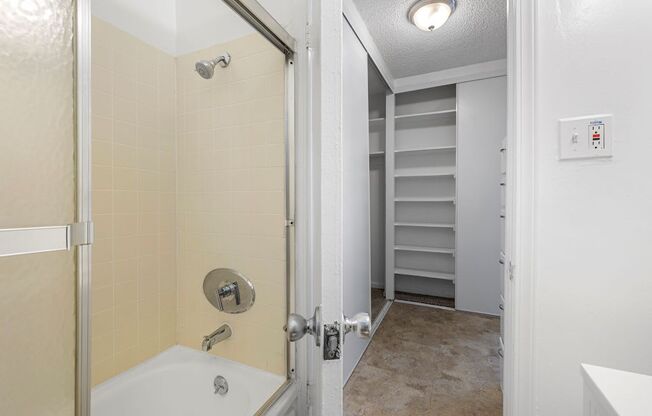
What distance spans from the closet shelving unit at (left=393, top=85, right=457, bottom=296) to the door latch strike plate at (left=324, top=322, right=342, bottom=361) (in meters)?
2.56

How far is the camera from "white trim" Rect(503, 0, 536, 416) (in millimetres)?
871

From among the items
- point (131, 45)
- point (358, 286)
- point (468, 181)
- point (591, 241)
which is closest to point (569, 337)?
point (591, 241)

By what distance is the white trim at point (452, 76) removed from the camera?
243 cm

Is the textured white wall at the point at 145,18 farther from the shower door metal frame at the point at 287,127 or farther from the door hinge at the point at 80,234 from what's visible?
the door hinge at the point at 80,234

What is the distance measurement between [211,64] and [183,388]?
5.29ft

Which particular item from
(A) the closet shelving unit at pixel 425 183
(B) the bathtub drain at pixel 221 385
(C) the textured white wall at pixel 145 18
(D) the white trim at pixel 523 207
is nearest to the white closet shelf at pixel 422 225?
(A) the closet shelving unit at pixel 425 183

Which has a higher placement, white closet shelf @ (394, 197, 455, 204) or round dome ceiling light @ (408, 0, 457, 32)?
round dome ceiling light @ (408, 0, 457, 32)

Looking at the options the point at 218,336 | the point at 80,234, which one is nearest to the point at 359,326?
the point at 80,234

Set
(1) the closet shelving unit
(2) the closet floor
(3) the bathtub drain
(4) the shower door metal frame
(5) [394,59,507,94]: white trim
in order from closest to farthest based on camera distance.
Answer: (4) the shower door metal frame, (3) the bathtub drain, (2) the closet floor, (5) [394,59,507,94]: white trim, (1) the closet shelving unit

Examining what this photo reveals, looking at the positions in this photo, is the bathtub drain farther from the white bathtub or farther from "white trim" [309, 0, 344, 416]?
"white trim" [309, 0, 344, 416]

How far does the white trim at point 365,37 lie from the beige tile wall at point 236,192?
2.58 ft

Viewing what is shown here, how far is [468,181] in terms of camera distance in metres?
2.58

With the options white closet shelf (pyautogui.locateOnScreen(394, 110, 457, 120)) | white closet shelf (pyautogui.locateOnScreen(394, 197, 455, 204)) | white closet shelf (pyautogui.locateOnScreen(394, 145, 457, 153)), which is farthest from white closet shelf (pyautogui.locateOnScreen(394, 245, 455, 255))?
white closet shelf (pyautogui.locateOnScreen(394, 110, 457, 120))

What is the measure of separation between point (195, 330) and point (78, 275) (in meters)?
1.00
